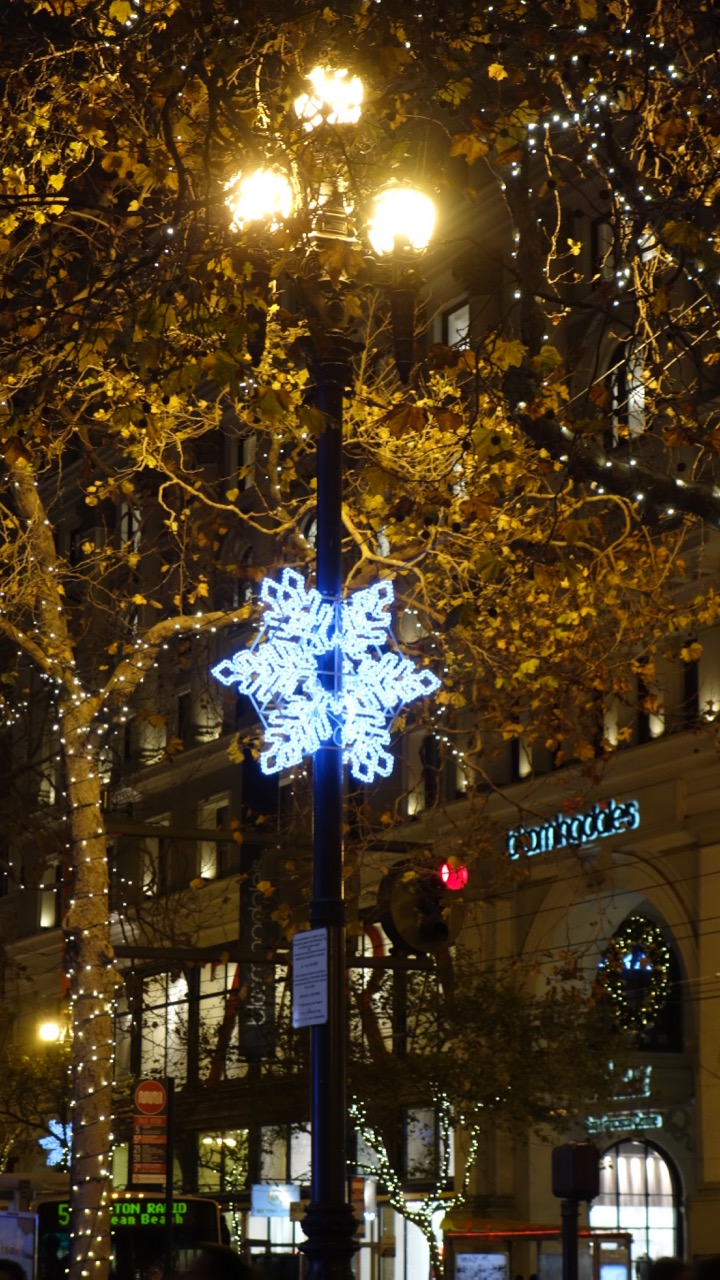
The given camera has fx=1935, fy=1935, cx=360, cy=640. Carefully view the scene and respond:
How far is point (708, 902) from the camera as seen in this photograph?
30094 millimetres

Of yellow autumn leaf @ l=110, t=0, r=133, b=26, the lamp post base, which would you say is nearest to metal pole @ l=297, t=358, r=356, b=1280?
the lamp post base

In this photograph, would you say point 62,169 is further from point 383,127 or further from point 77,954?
point 77,954

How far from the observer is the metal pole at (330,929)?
9742 mm

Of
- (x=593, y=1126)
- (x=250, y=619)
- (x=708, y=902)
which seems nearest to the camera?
(x=250, y=619)

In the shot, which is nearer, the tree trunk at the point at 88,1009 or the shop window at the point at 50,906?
the tree trunk at the point at 88,1009

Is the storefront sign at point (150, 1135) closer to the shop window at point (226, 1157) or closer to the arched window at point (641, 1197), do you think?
the arched window at point (641, 1197)

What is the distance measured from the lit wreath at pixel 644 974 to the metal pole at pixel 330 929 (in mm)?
21243

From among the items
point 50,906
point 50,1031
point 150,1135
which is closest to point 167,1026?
point 50,1031

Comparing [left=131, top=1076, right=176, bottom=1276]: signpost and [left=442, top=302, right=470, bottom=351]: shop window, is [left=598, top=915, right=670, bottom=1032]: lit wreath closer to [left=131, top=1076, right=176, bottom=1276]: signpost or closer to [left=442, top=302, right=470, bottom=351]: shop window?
[left=442, top=302, right=470, bottom=351]: shop window

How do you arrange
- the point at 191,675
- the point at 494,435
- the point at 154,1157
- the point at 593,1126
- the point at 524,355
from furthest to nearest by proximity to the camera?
the point at 191,675
the point at 593,1126
the point at 154,1157
the point at 524,355
the point at 494,435

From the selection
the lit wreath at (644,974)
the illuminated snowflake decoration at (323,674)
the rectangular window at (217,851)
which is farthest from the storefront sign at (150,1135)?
the rectangular window at (217,851)

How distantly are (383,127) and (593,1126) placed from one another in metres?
23.5

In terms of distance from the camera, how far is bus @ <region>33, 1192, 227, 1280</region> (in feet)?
86.9

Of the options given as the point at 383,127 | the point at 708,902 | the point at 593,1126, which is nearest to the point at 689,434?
the point at 383,127
